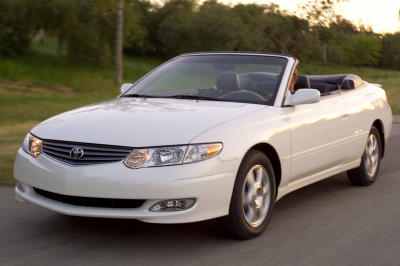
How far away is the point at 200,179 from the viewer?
4.46m

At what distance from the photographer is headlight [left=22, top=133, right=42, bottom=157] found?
15.8 ft

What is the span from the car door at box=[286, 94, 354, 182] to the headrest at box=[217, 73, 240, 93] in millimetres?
550

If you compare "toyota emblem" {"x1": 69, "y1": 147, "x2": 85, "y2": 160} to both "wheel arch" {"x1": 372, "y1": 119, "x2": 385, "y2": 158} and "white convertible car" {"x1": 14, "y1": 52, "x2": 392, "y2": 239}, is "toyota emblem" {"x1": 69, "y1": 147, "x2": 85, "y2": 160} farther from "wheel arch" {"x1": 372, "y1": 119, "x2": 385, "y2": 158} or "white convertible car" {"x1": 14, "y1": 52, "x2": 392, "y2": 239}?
"wheel arch" {"x1": 372, "y1": 119, "x2": 385, "y2": 158}

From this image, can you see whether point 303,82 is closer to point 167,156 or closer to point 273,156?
point 273,156

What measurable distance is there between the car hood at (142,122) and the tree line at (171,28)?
40.5ft

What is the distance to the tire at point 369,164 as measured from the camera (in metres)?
7.06

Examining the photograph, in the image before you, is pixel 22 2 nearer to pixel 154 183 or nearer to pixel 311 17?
pixel 311 17

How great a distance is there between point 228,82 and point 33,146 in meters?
1.85

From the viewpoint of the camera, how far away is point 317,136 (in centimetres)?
586

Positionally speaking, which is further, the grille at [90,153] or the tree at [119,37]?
the tree at [119,37]

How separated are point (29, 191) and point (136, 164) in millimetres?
975

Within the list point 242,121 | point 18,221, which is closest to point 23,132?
point 18,221

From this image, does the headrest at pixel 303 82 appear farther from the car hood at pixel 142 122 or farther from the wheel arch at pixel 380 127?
the car hood at pixel 142 122

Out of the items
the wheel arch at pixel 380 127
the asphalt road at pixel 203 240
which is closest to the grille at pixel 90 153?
the asphalt road at pixel 203 240
